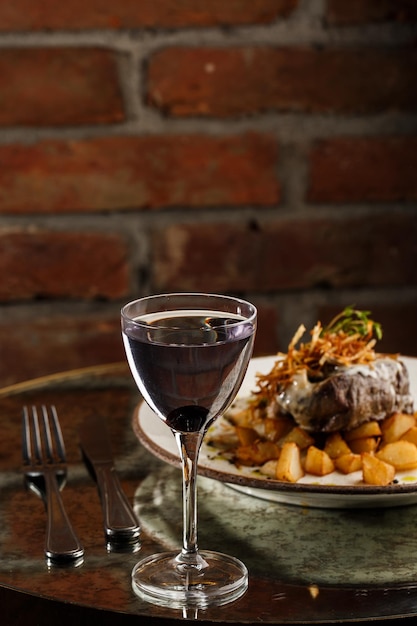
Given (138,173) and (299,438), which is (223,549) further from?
(138,173)

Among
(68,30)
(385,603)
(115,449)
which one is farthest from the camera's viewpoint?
(68,30)

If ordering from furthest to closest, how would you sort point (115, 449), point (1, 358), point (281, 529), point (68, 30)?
1. point (1, 358)
2. point (68, 30)
3. point (115, 449)
4. point (281, 529)

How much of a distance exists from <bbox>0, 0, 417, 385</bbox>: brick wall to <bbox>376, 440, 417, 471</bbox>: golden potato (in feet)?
3.04

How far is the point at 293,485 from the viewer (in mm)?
835

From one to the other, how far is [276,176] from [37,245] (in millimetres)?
410

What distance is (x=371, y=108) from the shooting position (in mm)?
1812

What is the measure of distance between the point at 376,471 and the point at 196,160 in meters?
1.01

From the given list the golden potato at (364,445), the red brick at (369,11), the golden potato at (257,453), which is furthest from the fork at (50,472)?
the red brick at (369,11)

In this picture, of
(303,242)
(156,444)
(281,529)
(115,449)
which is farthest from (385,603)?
(303,242)

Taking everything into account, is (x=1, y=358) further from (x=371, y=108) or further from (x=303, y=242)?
(x=371, y=108)

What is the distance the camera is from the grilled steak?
0.96 metres

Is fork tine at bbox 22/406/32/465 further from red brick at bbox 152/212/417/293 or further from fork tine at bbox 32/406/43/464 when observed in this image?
red brick at bbox 152/212/417/293

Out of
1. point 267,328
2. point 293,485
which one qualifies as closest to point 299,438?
point 293,485

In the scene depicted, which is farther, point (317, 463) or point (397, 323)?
point (397, 323)
